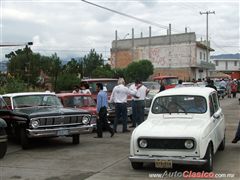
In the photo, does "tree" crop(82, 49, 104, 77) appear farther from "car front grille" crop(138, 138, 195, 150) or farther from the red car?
"car front grille" crop(138, 138, 195, 150)

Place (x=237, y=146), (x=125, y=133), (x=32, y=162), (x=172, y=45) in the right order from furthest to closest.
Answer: (x=172, y=45)
(x=125, y=133)
(x=237, y=146)
(x=32, y=162)

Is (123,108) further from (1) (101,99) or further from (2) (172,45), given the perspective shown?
(2) (172,45)

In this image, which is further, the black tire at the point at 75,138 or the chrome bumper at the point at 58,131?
the black tire at the point at 75,138

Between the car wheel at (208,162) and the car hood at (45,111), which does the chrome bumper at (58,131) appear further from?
the car wheel at (208,162)

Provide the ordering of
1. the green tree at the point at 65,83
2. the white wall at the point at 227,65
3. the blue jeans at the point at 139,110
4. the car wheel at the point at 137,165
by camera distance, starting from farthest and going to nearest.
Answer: the white wall at the point at 227,65
the green tree at the point at 65,83
the blue jeans at the point at 139,110
the car wheel at the point at 137,165

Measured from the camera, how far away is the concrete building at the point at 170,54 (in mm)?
67562

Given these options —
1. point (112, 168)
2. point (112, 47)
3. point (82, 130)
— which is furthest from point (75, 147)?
point (112, 47)

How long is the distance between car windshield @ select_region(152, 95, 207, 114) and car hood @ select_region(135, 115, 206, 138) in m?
0.25

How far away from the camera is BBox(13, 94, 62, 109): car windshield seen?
12.8m

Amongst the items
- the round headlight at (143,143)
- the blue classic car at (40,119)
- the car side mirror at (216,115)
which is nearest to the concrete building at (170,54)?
the blue classic car at (40,119)

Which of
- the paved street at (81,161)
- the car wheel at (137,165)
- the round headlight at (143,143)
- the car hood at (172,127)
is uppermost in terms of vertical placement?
the car hood at (172,127)

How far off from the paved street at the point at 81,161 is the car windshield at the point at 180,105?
1.24 metres

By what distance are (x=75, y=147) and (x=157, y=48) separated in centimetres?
6152

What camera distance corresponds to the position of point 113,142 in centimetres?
1254
